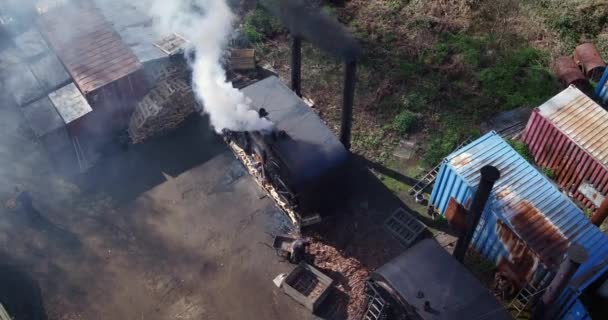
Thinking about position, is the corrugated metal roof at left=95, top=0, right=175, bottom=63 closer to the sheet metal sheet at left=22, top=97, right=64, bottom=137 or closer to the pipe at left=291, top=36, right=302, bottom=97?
the sheet metal sheet at left=22, top=97, right=64, bottom=137

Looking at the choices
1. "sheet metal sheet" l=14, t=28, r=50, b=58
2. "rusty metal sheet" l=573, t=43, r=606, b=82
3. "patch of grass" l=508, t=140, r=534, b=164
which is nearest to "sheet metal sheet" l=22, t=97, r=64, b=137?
"sheet metal sheet" l=14, t=28, r=50, b=58

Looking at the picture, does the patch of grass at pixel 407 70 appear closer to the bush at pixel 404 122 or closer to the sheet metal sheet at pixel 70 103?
the bush at pixel 404 122

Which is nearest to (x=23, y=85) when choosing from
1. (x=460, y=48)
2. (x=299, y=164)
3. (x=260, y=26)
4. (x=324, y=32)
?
(x=260, y=26)

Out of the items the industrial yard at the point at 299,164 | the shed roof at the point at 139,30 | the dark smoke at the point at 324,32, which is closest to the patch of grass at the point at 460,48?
the industrial yard at the point at 299,164

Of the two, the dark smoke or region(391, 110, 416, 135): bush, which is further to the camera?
region(391, 110, 416, 135): bush

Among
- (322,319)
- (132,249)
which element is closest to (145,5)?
(132,249)

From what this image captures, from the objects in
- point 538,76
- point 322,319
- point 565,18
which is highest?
point 565,18

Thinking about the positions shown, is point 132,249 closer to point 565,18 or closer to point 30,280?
point 30,280
